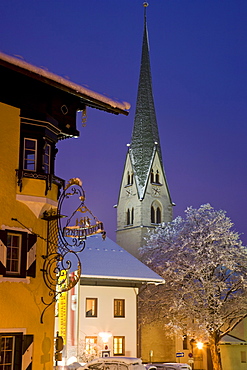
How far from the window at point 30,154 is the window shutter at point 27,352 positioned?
519 centimetres

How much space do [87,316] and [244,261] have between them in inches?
553

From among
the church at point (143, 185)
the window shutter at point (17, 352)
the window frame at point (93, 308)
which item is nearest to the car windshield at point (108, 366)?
the window shutter at point (17, 352)

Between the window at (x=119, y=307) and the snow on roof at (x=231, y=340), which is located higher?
the window at (x=119, y=307)

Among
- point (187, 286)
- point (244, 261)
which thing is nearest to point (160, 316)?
point (187, 286)

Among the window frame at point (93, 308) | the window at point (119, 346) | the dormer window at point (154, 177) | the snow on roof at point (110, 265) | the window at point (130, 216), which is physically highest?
the dormer window at point (154, 177)

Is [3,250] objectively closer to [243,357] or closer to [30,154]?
[30,154]

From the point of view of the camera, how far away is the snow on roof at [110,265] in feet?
125

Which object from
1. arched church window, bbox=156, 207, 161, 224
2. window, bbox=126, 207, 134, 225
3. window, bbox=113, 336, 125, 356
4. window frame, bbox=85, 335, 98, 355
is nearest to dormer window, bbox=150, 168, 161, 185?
arched church window, bbox=156, 207, 161, 224

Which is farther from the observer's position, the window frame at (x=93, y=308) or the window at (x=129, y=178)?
the window at (x=129, y=178)

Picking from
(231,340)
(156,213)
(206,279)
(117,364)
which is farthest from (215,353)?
(156,213)

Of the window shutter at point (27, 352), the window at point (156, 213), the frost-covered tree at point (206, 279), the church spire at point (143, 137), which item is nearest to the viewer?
the window shutter at point (27, 352)

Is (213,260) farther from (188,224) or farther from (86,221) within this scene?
(86,221)

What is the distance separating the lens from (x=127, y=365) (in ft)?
76.8

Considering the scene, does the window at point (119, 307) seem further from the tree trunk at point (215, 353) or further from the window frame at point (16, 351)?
the window frame at point (16, 351)
